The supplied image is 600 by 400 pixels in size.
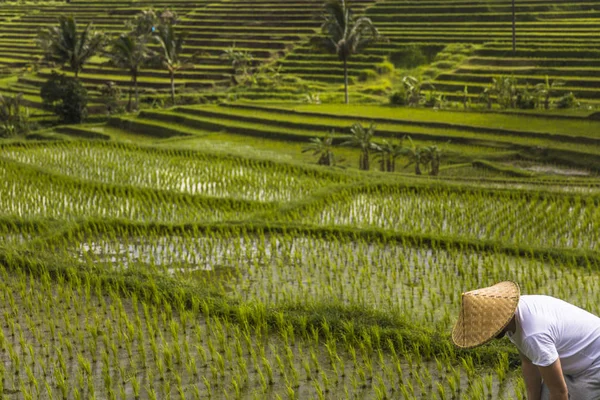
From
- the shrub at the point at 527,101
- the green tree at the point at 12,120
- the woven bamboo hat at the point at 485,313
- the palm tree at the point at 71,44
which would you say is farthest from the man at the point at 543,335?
the palm tree at the point at 71,44

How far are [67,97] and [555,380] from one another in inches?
719

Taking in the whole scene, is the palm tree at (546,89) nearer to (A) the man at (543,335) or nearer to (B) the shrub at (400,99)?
(B) the shrub at (400,99)

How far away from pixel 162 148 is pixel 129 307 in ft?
24.6

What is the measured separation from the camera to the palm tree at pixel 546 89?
55.4 feet

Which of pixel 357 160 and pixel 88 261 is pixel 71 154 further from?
pixel 88 261

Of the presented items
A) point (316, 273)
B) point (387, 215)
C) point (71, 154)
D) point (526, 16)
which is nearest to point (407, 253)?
point (316, 273)

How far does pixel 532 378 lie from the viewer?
2.99 meters

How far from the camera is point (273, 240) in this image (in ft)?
25.4

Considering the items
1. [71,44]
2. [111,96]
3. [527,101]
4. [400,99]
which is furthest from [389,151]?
[111,96]

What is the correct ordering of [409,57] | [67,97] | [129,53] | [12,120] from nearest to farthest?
[12,120], [67,97], [129,53], [409,57]

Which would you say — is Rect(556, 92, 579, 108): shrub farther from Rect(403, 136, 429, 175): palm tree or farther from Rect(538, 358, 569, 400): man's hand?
Rect(538, 358, 569, 400): man's hand

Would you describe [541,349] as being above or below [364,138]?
above

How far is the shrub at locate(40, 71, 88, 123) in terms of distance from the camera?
19531mm

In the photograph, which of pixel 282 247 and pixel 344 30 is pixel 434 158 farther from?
pixel 344 30
